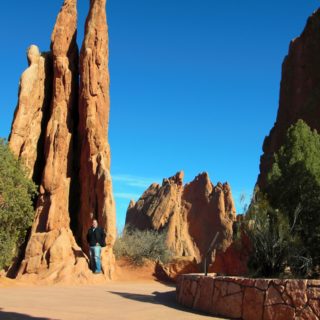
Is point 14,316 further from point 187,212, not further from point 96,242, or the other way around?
point 187,212

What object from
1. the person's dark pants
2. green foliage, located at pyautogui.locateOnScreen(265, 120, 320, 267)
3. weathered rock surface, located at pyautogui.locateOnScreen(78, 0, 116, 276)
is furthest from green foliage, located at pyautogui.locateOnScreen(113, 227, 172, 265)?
green foliage, located at pyautogui.locateOnScreen(265, 120, 320, 267)

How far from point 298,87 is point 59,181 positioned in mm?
25569

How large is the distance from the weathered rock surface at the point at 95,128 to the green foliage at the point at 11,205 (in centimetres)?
343

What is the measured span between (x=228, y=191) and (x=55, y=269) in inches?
2195

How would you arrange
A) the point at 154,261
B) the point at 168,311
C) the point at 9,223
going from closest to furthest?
1. the point at 168,311
2. the point at 9,223
3. the point at 154,261

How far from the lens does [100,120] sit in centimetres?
2528

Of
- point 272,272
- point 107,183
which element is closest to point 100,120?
point 107,183

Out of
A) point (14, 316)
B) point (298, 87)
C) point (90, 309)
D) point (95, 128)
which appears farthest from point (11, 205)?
point (298, 87)

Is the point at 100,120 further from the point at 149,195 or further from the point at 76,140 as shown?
the point at 149,195

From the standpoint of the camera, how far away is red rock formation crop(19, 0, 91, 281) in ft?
67.8

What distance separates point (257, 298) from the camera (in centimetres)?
927

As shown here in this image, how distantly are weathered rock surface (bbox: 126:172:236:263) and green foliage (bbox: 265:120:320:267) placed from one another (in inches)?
1337

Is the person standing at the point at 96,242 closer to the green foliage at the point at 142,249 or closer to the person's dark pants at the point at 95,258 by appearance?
the person's dark pants at the point at 95,258

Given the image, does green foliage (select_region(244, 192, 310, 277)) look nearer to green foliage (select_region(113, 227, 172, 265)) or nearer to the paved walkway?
the paved walkway
